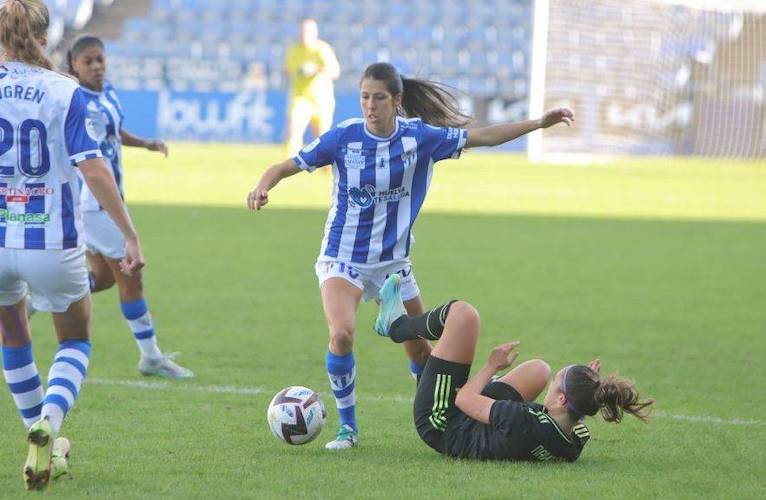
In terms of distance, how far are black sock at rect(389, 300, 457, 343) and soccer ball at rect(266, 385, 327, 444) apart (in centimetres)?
49

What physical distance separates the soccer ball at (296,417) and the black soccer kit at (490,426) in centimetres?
47

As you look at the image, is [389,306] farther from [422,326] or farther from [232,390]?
[232,390]

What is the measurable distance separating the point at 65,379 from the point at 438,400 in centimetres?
156

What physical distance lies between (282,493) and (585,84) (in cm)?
2472

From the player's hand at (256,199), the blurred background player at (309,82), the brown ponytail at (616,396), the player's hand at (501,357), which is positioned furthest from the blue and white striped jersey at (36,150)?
the blurred background player at (309,82)

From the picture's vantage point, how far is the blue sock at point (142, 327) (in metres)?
7.96

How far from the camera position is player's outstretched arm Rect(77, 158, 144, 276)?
510 cm

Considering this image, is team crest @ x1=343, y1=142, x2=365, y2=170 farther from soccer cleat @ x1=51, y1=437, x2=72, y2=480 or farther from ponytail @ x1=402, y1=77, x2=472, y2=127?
soccer cleat @ x1=51, y1=437, x2=72, y2=480

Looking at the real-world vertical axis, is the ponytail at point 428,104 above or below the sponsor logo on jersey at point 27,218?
above

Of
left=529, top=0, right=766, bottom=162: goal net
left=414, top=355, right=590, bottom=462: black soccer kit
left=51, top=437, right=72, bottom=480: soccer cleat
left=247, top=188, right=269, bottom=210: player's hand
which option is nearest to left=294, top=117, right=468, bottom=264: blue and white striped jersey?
left=247, top=188, right=269, bottom=210: player's hand

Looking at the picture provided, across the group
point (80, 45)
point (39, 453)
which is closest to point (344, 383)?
point (39, 453)

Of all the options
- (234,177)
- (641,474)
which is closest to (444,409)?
(641,474)

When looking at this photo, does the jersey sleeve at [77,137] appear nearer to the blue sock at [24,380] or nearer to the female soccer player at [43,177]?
→ the female soccer player at [43,177]

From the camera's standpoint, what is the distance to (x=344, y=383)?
20.1ft
